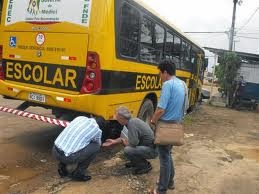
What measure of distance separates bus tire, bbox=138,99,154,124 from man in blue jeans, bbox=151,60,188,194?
312 centimetres

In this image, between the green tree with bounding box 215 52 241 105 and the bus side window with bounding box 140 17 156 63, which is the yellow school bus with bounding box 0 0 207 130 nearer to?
the bus side window with bounding box 140 17 156 63

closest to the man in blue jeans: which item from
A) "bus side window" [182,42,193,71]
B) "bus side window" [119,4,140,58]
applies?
"bus side window" [119,4,140,58]

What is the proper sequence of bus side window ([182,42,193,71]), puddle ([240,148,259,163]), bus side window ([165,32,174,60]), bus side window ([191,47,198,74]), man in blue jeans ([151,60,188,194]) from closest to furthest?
man in blue jeans ([151,60,188,194]) < puddle ([240,148,259,163]) < bus side window ([165,32,174,60]) < bus side window ([182,42,193,71]) < bus side window ([191,47,198,74])

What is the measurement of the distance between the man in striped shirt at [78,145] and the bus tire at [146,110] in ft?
9.05

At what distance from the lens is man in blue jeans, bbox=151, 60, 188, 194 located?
520 centimetres

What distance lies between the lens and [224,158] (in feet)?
26.5

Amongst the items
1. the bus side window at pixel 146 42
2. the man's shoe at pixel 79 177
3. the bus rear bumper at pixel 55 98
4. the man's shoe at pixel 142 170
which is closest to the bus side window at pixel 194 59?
the bus side window at pixel 146 42

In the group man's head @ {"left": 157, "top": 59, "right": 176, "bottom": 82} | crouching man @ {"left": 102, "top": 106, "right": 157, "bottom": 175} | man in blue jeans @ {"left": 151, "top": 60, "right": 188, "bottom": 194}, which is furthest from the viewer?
crouching man @ {"left": 102, "top": 106, "right": 157, "bottom": 175}

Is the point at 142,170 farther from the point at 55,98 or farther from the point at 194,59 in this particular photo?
the point at 194,59

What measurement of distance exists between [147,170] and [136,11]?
2.99m

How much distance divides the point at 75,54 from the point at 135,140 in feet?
5.89

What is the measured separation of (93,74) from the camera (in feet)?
21.9

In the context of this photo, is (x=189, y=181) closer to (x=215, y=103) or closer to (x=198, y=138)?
(x=198, y=138)

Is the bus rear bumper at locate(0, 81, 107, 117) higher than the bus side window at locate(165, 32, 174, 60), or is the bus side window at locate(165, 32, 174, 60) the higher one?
the bus side window at locate(165, 32, 174, 60)
